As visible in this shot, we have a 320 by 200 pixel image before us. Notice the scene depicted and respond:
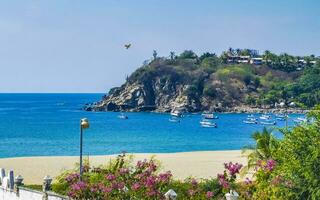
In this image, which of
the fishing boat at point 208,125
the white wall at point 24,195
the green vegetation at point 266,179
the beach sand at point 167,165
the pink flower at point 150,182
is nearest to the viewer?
the green vegetation at point 266,179

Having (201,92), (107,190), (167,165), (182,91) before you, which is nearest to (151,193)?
(107,190)

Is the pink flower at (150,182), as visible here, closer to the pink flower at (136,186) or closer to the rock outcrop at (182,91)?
the pink flower at (136,186)

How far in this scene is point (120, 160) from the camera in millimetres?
28609

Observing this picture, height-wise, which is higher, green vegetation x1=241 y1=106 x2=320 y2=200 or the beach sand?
green vegetation x1=241 y1=106 x2=320 y2=200

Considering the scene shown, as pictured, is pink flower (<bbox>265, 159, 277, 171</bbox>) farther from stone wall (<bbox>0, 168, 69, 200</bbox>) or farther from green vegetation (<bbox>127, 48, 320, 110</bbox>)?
green vegetation (<bbox>127, 48, 320, 110</bbox>)

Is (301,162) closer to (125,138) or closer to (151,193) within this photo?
(151,193)

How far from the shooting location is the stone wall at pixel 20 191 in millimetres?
21759

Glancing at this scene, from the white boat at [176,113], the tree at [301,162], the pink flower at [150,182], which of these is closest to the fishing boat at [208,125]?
the white boat at [176,113]

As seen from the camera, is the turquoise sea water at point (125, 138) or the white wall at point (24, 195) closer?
the white wall at point (24, 195)

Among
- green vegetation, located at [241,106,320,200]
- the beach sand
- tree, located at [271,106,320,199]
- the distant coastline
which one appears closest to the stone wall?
green vegetation, located at [241,106,320,200]

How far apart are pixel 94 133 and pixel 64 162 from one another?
155 ft

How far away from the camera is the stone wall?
21759mm

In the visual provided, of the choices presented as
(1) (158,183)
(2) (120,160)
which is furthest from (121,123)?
(1) (158,183)

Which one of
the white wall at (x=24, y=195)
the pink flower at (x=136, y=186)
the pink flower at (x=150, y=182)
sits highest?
the pink flower at (x=150, y=182)
